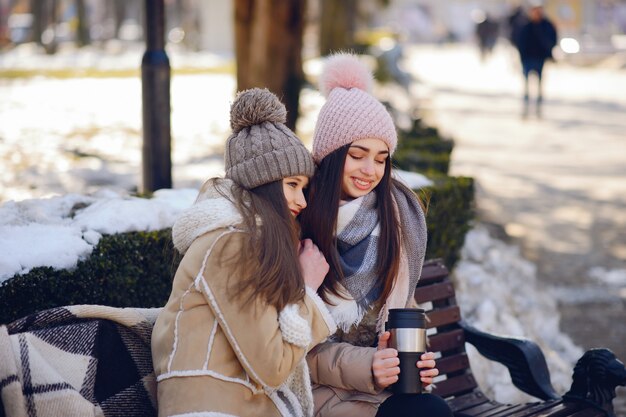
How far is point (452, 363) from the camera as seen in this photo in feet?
14.6

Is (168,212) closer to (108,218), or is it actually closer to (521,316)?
(108,218)

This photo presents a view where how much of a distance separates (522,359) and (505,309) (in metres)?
2.37

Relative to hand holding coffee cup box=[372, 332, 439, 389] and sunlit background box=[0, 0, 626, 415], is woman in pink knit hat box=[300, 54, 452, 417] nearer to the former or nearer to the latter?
hand holding coffee cup box=[372, 332, 439, 389]

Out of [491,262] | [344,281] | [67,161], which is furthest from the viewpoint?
[67,161]

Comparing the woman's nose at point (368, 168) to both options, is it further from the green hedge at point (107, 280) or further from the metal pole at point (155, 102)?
the metal pole at point (155, 102)

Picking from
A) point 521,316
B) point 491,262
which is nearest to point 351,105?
point 521,316

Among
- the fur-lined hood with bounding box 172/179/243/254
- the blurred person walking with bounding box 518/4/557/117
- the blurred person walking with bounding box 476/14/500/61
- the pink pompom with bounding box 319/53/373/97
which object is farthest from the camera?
the blurred person walking with bounding box 476/14/500/61

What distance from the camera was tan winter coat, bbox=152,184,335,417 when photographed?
298 cm

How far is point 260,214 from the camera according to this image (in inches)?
123

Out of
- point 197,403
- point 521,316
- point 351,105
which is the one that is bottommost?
point 521,316

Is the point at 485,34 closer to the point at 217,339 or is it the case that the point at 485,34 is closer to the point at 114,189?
the point at 114,189

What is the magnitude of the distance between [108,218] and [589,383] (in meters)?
2.17

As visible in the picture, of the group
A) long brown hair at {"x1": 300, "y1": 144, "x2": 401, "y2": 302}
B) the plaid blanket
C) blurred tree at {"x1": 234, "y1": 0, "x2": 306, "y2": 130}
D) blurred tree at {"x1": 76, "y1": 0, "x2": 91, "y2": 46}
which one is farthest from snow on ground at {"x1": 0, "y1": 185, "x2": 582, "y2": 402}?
blurred tree at {"x1": 76, "y1": 0, "x2": 91, "y2": 46}

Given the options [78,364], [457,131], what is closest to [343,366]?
[78,364]
